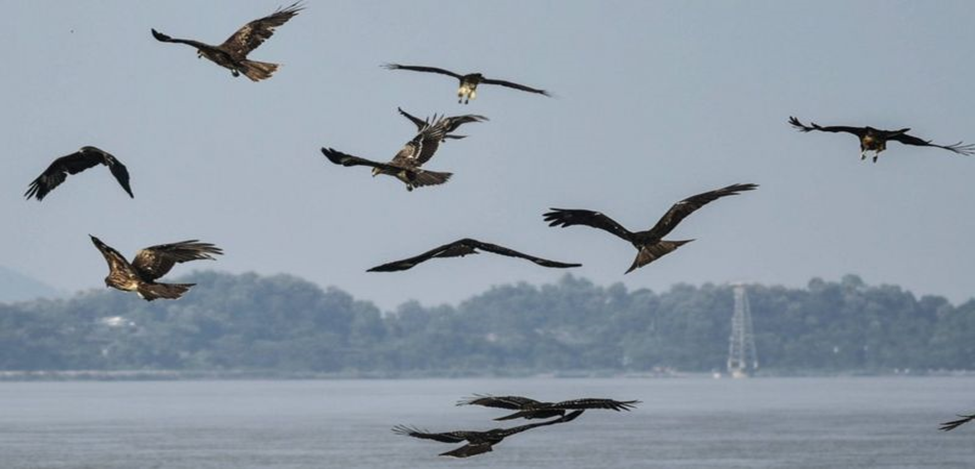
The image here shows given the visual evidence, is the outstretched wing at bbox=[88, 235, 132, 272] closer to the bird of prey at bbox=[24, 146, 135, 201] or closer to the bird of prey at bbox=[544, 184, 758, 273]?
the bird of prey at bbox=[24, 146, 135, 201]

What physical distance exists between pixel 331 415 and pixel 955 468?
95.1 metres

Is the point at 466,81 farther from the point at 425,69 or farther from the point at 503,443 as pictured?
the point at 503,443

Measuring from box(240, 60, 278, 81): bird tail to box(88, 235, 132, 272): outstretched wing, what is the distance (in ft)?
11.9

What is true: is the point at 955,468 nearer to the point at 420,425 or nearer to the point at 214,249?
the point at 420,425

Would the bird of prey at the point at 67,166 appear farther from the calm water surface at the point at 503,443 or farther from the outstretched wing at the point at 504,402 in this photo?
the calm water surface at the point at 503,443

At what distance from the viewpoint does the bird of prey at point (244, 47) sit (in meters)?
29.9

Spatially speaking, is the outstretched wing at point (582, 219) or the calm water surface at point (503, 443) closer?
the outstretched wing at point (582, 219)

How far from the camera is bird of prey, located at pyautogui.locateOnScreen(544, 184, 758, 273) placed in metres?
26.8

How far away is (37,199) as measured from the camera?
3028cm

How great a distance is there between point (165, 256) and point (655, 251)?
256 inches

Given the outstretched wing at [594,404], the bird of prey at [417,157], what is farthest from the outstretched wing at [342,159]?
the outstretched wing at [594,404]

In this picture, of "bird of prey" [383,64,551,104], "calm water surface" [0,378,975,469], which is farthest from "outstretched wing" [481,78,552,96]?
"calm water surface" [0,378,975,469]

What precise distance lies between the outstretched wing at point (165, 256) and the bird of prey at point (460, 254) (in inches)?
135

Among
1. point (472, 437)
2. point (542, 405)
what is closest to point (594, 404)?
point (542, 405)
